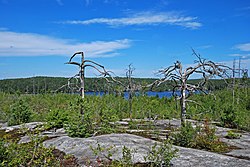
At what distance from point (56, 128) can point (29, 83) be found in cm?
8782

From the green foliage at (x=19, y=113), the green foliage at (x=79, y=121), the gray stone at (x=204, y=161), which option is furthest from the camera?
the green foliage at (x=19, y=113)

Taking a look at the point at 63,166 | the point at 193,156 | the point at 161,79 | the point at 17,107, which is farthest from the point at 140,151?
the point at 17,107

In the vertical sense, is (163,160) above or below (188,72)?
below

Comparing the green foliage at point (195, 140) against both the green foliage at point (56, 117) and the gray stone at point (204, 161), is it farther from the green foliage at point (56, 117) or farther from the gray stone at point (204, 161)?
the green foliage at point (56, 117)

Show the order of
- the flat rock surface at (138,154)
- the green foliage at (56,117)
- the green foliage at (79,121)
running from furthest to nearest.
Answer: the green foliage at (56,117) → the green foliage at (79,121) → the flat rock surface at (138,154)

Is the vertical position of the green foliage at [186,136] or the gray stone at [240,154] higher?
the green foliage at [186,136]

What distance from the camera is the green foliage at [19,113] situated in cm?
1616

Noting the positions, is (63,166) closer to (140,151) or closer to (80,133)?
(140,151)

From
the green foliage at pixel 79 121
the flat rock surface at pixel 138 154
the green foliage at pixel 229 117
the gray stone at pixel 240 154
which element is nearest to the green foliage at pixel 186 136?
the flat rock surface at pixel 138 154

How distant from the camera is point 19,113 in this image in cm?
1639

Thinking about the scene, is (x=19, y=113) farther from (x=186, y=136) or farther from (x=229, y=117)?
(x=229, y=117)

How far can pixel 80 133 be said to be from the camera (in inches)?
391

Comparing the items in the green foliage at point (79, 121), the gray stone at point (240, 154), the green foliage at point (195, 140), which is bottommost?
the gray stone at point (240, 154)

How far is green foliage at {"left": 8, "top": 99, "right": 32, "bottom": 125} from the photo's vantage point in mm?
16156
